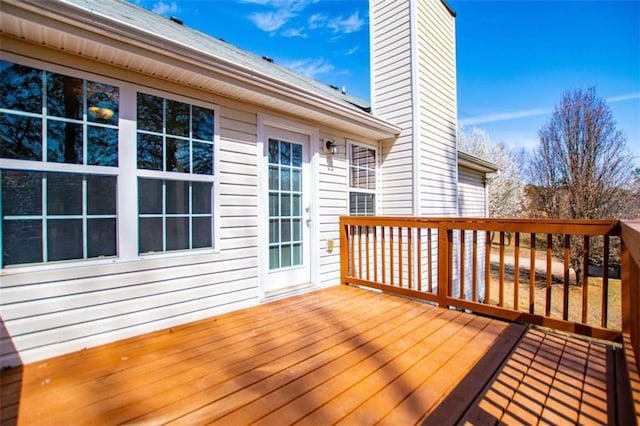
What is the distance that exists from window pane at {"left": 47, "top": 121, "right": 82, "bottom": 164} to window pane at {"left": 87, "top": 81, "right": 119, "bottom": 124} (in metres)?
0.16

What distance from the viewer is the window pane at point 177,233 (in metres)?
2.66

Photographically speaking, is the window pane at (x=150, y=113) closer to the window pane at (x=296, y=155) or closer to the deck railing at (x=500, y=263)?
the window pane at (x=296, y=155)

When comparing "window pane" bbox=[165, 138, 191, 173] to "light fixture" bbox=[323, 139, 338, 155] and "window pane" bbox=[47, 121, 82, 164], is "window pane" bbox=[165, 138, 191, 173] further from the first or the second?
"light fixture" bbox=[323, 139, 338, 155]

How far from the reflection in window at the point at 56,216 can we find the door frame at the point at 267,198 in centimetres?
139

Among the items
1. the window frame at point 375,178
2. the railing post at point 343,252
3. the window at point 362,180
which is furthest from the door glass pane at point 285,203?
the window at point 362,180

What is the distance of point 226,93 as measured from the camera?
296cm

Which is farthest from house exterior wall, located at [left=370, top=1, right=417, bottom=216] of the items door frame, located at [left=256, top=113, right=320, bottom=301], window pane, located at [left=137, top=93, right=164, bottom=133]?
window pane, located at [left=137, top=93, right=164, bottom=133]

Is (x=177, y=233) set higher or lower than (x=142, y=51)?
lower

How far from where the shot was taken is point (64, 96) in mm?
2154

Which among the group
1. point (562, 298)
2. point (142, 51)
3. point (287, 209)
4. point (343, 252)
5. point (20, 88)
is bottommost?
point (562, 298)

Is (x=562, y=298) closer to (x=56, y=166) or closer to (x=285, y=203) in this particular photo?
(x=285, y=203)

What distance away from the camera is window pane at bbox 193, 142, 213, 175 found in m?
2.81

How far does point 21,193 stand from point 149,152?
0.88 m

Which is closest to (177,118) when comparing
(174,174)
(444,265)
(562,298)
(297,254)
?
(174,174)
